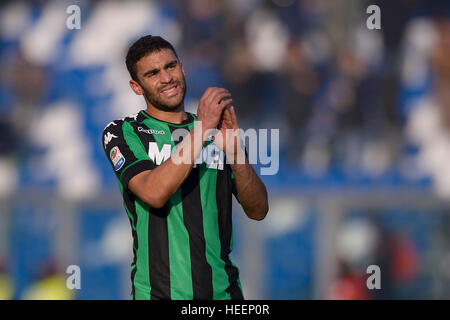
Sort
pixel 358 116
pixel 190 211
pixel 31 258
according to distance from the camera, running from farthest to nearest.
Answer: pixel 358 116 < pixel 31 258 < pixel 190 211

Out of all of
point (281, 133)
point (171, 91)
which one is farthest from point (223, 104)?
point (281, 133)

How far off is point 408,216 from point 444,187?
0.54 m

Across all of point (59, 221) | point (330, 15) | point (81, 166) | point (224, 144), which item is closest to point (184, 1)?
point (330, 15)

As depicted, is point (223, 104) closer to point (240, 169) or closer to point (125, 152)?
point (240, 169)

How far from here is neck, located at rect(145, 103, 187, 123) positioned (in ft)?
10.1

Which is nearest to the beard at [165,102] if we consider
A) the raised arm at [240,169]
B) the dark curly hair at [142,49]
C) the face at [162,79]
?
the face at [162,79]

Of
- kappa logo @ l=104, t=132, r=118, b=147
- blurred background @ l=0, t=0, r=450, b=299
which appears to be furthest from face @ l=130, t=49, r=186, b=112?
blurred background @ l=0, t=0, r=450, b=299

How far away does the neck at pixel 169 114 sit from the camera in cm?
308

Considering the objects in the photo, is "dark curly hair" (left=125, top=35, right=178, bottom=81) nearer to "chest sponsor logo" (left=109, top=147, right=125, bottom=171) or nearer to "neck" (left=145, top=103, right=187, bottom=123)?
"neck" (left=145, top=103, right=187, bottom=123)

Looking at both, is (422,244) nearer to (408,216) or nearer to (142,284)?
(408,216)

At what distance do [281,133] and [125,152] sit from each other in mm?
4680

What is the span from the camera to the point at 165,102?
3.02 m

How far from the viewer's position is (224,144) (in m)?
2.94

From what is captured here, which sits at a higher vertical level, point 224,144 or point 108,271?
point 224,144
